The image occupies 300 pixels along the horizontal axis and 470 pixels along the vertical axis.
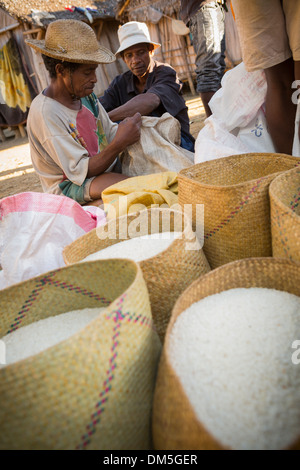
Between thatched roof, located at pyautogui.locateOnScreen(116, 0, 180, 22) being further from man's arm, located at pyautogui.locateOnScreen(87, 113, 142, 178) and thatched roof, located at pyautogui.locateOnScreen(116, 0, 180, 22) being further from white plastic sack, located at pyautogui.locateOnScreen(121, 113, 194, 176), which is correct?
man's arm, located at pyautogui.locateOnScreen(87, 113, 142, 178)

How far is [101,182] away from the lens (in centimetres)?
201

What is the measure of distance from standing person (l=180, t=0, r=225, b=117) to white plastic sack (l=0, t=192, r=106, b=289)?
6.43 feet

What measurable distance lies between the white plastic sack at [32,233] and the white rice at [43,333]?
558 mm

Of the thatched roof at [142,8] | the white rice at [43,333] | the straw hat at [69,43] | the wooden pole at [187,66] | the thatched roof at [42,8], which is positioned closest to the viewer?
the white rice at [43,333]

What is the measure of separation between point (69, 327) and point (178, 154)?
4.87 feet

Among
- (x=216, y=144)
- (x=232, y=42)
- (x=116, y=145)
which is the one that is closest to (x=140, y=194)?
(x=216, y=144)

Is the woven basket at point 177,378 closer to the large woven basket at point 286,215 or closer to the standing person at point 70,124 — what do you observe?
the large woven basket at point 286,215

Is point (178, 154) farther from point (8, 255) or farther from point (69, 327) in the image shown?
point (69, 327)

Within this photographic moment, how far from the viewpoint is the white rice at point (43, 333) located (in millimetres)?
682

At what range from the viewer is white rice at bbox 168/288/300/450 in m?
0.50

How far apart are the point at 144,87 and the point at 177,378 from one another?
8.88 ft

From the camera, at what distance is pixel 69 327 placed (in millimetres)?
734

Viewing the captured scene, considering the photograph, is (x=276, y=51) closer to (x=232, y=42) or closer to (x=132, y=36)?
(x=132, y=36)

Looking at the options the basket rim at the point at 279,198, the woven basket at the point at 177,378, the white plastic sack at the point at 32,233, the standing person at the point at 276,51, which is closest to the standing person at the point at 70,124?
the white plastic sack at the point at 32,233
